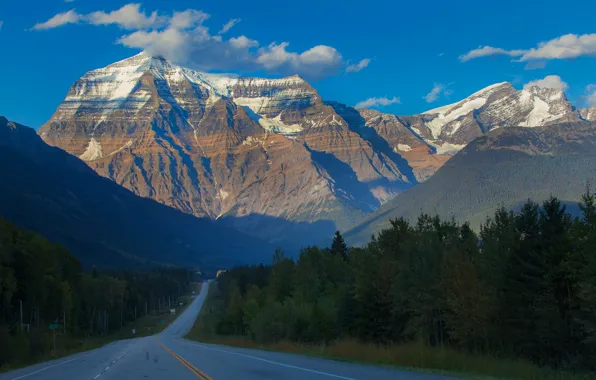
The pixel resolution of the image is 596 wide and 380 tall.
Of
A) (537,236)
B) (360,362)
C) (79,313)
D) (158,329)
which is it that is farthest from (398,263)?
(158,329)

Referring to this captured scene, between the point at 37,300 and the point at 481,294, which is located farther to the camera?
the point at 37,300

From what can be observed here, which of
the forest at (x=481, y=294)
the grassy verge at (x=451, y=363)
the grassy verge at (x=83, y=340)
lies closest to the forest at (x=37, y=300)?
the grassy verge at (x=83, y=340)

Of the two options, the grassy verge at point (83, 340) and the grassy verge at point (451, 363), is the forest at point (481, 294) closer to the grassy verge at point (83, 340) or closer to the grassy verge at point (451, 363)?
the grassy verge at point (451, 363)

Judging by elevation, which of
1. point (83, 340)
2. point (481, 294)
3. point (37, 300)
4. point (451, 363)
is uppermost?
point (37, 300)

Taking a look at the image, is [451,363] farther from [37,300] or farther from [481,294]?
[37,300]

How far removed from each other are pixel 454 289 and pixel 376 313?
44.0 ft

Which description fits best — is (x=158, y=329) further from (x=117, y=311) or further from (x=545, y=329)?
(x=545, y=329)

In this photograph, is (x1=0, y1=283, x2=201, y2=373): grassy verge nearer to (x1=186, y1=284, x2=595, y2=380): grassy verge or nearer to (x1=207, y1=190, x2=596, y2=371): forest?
(x1=186, y1=284, x2=595, y2=380): grassy verge

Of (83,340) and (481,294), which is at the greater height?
(481,294)

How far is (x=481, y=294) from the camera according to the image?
56656mm

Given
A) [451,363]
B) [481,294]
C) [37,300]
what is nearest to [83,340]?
[37,300]

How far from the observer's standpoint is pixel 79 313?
139m

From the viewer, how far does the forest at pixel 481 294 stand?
A: 4700 centimetres

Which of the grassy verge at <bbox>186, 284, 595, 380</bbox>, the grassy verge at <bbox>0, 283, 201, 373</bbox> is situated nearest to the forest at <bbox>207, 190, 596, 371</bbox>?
the grassy verge at <bbox>186, 284, 595, 380</bbox>
